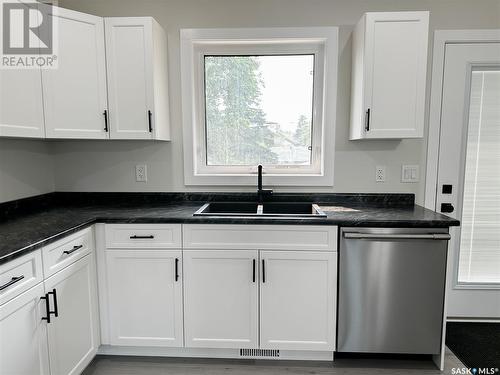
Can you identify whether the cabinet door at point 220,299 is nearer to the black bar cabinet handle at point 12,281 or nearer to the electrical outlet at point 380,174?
the black bar cabinet handle at point 12,281

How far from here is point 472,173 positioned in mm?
2256

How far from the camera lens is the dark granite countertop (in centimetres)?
153

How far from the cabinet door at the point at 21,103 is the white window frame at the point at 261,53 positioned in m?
0.91

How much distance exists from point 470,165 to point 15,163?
3.18 m

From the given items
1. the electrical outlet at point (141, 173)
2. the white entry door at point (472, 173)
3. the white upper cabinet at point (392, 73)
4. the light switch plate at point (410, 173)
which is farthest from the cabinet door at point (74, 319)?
the white entry door at point (472, 173)

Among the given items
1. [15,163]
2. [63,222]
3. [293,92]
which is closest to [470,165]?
[293,92]

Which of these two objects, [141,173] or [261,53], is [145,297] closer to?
[141,173]

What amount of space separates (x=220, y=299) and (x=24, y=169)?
1604 millimetres

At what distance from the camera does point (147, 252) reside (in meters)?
1.85

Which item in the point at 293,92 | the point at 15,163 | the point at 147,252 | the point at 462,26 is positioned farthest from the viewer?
the point at 293,92

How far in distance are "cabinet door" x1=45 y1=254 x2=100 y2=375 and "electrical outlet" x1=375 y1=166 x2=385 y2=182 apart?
202 cm

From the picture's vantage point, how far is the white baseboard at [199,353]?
6.36 ft

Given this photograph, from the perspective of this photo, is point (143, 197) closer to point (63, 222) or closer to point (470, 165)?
point (63, 222)

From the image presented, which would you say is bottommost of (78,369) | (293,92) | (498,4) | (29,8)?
(78,369)
